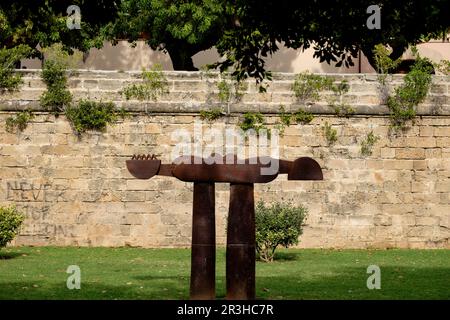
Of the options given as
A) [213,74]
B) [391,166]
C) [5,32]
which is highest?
[5,32]

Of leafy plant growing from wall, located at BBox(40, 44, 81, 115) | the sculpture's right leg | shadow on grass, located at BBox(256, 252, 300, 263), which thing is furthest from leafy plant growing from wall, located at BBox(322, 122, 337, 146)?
the sculpture's right leg

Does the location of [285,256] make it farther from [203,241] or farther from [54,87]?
[203,241]

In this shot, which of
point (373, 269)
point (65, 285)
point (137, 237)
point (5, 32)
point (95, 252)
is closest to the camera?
point (65, 285)

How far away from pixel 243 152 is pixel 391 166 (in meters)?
3.01

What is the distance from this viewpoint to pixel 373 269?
1716cm

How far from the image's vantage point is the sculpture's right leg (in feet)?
37.3

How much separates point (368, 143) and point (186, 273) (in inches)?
271

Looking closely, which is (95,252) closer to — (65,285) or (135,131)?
(135,131)

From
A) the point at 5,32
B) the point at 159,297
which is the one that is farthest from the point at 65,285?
the point at 5,32

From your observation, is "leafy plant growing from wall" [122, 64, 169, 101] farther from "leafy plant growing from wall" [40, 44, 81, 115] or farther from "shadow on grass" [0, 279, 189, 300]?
"shadow on grass" [0, 279, 189, 300]

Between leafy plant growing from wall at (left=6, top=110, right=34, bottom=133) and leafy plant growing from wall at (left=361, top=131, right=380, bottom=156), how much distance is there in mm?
6609

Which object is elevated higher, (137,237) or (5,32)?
(5,32)

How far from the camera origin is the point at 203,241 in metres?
11.4

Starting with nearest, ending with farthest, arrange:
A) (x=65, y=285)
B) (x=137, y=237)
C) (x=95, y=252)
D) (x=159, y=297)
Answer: (x=159, y=297) < (x=65, y=285) < (x=95, y=252) < (x=137, y=237)
